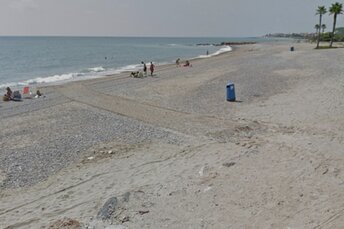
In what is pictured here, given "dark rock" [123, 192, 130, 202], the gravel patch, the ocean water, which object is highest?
"dark rock" [123, 192, 130, 202]

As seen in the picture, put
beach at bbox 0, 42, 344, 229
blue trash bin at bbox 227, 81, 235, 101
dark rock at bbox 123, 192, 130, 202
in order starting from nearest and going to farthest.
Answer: beach at bbox 0, 42, 344, 229 → dark rock at bbox 123, 192, 130, 202 → blue trash bin at bbox 227, 81, 235, 101

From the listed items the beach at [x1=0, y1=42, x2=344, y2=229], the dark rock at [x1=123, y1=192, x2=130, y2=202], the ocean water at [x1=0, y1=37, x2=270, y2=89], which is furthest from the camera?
the ocean water at [x1=0, y1=37, x2=270, y2=89]

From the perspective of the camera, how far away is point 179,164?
28.9ft

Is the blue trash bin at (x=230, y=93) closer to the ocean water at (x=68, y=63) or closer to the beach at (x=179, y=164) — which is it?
the beach at (x=179, y=164)

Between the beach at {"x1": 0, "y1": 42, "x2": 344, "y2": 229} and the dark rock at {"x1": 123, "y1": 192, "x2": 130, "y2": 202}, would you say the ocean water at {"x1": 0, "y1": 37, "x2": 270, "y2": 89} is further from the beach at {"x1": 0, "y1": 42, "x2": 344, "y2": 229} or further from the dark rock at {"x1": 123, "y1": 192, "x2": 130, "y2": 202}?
the dark rock at {"x1": 123, "y1": 192, "x2": 130, "y2": 202}

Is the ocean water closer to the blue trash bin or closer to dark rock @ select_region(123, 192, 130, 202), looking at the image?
the blue trash bin

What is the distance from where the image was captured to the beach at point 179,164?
247 inches

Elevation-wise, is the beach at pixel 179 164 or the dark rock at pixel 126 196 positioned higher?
the dark rock at pixel 126 196

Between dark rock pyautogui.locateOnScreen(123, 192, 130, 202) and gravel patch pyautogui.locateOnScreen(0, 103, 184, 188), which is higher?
dark rock pyautogui.locateOnScreen(123, 192, 130, 202)

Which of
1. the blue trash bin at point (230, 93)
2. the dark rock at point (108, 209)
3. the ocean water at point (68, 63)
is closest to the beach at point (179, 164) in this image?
the dark rock at point (108, 209)

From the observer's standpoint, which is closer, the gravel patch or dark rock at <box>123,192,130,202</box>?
dark rock at <box>123,192,130,202</box>

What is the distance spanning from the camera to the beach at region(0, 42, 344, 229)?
6266mm

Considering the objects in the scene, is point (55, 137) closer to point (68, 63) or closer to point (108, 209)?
point (108, 209)

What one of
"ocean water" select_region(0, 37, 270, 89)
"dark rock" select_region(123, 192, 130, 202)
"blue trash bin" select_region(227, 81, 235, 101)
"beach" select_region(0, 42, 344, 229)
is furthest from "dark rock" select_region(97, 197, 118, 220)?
"ocean water" select_region(0, 37, 270, 89)
